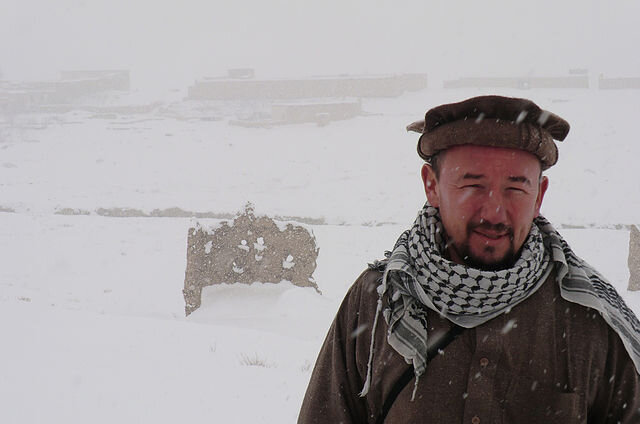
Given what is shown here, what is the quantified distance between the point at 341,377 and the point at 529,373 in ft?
1.72

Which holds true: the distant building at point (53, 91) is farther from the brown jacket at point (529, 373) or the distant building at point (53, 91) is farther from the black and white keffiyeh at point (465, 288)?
the brown jacket at point (529, 373)

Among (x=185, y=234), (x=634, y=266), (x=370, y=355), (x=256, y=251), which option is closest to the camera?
(x=370, y=355)

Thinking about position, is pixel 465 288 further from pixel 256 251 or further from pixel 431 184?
pixel 256 251

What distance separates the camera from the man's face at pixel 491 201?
5.44ft

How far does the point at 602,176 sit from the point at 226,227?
1670 cm

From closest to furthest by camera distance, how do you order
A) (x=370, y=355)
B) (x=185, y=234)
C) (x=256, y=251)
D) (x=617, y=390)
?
1. (x=617, y=390)
2. (x=370, y=355)
3. (x=256, y=251)
4. (x=185, y=234)

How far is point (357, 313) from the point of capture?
1852 millimetres

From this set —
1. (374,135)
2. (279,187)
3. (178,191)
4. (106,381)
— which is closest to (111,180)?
(178,191)

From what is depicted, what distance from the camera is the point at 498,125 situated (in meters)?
1.64

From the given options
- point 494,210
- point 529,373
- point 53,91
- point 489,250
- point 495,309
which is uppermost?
point 53,91

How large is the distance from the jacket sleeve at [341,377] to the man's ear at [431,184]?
0.32 metres

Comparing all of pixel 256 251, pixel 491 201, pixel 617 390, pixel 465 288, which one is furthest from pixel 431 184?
pixel 256 251

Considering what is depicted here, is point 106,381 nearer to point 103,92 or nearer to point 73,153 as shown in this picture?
point 73,153

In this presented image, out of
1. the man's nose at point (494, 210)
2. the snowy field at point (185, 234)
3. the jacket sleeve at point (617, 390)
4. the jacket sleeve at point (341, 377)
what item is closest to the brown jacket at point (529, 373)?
the jacket sleeve at point (617, 390)
